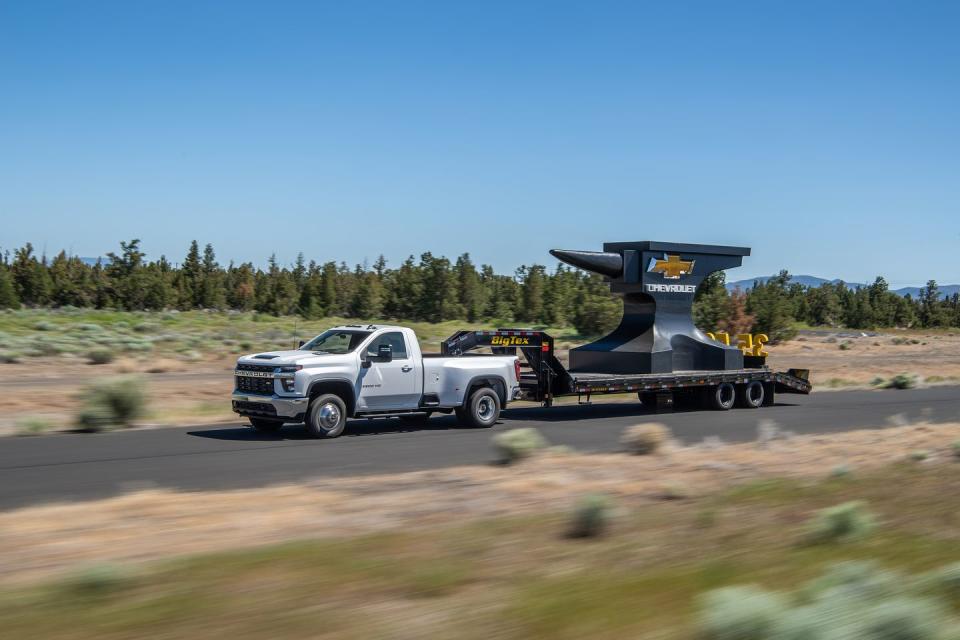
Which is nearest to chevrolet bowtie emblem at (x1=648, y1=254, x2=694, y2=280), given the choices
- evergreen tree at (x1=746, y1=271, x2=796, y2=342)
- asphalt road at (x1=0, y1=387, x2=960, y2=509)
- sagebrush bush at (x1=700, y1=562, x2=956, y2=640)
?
asphalt road at (x1=0, y1=387, x2=960, y2=509)

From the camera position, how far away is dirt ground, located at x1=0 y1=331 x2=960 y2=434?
69.3ft

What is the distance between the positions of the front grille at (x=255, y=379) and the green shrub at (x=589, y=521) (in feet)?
30.5

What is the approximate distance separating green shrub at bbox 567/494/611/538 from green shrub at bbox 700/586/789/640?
3.72 m

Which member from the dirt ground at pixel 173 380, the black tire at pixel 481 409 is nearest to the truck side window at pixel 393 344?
the black tire at pixel 481 409

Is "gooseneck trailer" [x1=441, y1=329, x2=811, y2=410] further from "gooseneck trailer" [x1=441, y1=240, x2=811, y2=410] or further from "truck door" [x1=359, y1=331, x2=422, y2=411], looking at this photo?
"truck door" [x1=359, y1=331, x2=422, y2=411]

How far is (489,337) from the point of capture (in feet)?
68.3

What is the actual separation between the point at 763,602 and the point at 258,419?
46.3 ft

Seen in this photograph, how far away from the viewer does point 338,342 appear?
1891 centimetres

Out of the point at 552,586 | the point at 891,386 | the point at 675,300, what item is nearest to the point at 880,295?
the point at 891,386

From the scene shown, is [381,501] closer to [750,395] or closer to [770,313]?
[750,395]

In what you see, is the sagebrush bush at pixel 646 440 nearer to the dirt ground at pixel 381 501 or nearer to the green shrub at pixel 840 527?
the dirt ground at pixel 381 501

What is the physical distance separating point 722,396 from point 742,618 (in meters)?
19.9

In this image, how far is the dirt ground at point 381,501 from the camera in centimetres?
876

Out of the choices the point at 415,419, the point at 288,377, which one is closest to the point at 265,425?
the point at 288,377
